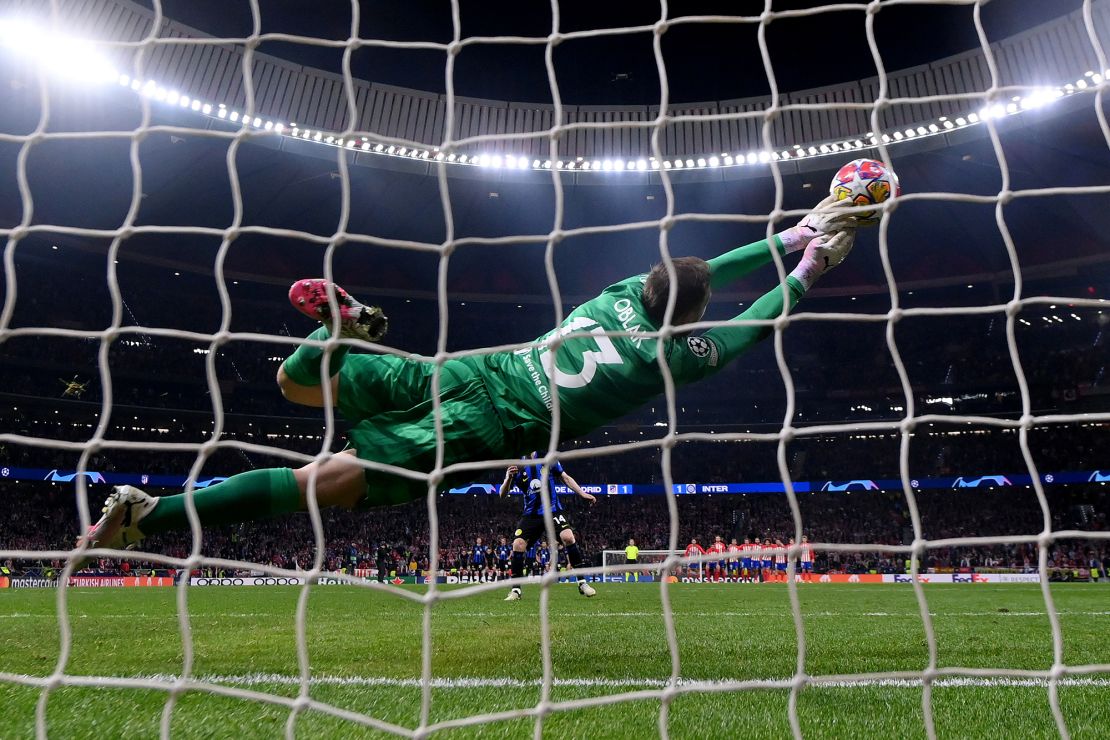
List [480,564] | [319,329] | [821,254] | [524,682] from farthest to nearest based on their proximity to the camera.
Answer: [480,564]
[524,682]
[821,254]
[319,329]

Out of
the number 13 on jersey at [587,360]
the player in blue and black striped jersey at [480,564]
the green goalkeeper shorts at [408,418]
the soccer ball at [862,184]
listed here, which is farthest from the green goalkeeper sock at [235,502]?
the player in blue and black striped jersey at [480,564]

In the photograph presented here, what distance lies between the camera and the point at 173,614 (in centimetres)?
761

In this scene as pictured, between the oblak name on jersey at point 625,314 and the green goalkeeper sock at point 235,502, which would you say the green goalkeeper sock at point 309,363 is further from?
the oblak name on jersey at point 625,314

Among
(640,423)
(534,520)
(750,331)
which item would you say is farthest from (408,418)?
(640,423)

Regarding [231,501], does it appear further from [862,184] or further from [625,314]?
[862,184]

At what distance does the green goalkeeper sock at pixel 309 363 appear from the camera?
301 centimetres

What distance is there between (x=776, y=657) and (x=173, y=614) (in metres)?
5.67

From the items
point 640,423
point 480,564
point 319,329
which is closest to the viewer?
point 319,329

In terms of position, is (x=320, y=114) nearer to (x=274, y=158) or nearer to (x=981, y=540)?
(x=274, y=158)

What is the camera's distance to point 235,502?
9.92 feet

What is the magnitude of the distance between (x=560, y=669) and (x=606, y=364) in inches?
59.2

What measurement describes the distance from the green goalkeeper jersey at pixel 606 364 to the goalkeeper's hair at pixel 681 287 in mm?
52

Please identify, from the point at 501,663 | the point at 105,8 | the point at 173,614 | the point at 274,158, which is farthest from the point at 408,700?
the point at 274,158

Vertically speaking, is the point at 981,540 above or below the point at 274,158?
below
